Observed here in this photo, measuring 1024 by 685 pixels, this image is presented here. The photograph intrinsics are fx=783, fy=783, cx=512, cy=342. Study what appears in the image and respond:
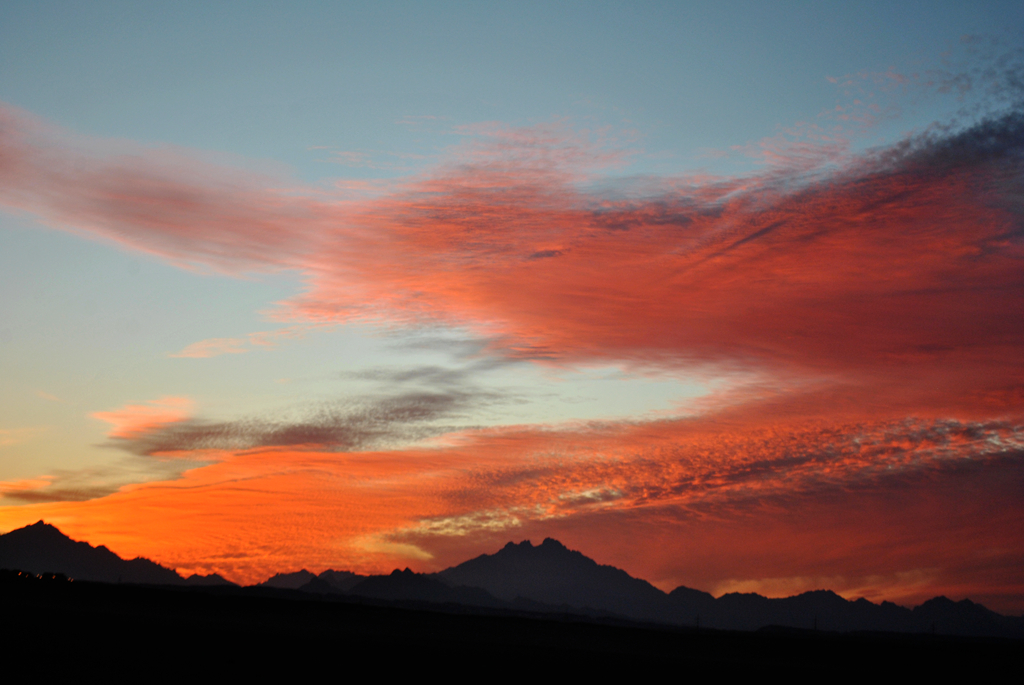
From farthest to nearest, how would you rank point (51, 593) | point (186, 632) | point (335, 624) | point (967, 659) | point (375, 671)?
point (51, 593) < point (967, 659) < point (335, 624) < point (186, 632) < point (375, 671)

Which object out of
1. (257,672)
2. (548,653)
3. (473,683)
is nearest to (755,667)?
(548,653)

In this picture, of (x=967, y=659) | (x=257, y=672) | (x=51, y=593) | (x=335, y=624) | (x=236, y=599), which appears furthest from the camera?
(x=236, y=599)

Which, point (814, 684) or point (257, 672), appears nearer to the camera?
point (257, 672)

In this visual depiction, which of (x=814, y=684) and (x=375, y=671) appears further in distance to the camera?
(x=814, y=684)

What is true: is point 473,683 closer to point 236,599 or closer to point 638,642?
point 638,642

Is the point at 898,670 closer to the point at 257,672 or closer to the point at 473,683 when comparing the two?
the point at 473,683

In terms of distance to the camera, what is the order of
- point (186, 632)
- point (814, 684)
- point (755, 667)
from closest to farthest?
point (814, 684)
point (186, 632)
point (755, 667)

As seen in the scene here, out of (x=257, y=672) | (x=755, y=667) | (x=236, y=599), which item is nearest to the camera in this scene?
(x=257, y=672)

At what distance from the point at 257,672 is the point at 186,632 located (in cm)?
2495

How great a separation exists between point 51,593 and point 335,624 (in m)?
44.5

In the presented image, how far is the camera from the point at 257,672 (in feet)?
148

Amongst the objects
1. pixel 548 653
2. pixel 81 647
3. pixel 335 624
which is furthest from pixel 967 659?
pixel 81 647

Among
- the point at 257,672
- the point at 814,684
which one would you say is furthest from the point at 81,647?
the point at 814,684

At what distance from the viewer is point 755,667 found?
70.8 metres
